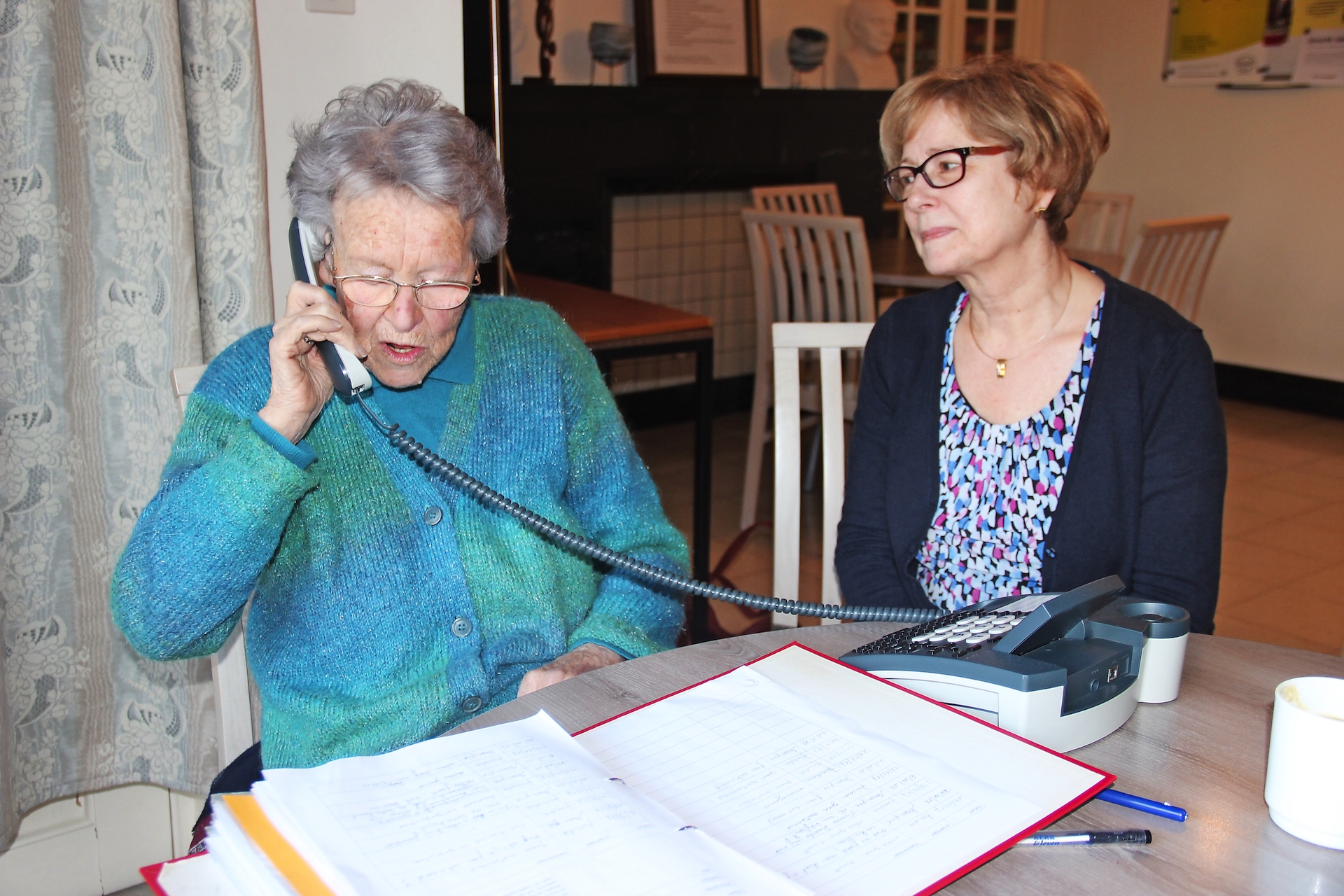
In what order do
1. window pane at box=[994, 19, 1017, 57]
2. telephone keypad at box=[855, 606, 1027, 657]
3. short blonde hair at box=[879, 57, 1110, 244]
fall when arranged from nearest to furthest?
1. telephone keypad at box=[855, 606, 1027, 657]
2. short blonde hair at box=[879, 57, 1110, 244]
3. window pane at box=[994, 19, 1017, 57]

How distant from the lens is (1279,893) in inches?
28.2

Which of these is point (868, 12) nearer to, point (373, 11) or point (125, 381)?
point (373, 11)

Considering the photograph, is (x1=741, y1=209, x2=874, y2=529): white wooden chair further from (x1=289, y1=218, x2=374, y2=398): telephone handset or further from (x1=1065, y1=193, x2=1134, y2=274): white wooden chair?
(x1=289, y1=218, x2=374, y2=398): telephone handset

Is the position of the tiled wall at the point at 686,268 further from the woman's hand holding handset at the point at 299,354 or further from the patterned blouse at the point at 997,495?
the woman's hand holding handset at the point at 299,354

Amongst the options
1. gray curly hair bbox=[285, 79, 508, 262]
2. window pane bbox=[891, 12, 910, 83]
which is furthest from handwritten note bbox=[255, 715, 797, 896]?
window pane bbox=[891, 12, 910, 83]

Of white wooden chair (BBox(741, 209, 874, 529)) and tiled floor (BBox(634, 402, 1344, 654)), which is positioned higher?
white wooden chair (BBox(741, 209, 874, 529))

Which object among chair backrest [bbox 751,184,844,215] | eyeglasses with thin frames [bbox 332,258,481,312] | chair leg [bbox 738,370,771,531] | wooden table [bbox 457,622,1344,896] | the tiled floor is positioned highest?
chair backrest [bbox 751,184,844,215]

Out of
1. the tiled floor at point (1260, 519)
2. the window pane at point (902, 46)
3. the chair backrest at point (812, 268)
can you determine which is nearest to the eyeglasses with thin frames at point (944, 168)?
the tiled floor at point (1260, 519)

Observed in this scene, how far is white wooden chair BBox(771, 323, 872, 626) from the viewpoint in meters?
1.54

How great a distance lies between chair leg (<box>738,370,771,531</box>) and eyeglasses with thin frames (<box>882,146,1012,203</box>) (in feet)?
6.27

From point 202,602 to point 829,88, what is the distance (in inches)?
171

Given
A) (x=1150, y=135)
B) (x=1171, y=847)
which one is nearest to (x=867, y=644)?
(x=1171, y=847)

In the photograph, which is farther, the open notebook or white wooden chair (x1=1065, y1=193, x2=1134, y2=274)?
white wooden chair (x1=1065, y1=193, x2=1134, y2=274)

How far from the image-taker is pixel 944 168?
1.48 meters
